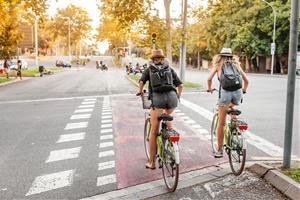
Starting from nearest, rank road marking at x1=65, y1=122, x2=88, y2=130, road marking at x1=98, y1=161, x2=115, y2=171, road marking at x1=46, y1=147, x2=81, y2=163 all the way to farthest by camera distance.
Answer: road marking at x1=98, y1=161, x2=115, y2=171
road marking at x1=46, y1=147, x2=81, y2=163
road marking at x1=65, y1=122, x2=88, y2=130

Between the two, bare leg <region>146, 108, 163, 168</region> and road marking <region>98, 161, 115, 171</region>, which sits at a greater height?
bare leg <region>146, 108, 163, 168</region>

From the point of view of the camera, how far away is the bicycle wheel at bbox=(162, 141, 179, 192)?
5094 millimetres

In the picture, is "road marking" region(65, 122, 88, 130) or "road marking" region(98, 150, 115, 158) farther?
"road marking" region(65, 122, 88, 130)

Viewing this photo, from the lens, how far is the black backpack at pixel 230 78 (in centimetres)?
612

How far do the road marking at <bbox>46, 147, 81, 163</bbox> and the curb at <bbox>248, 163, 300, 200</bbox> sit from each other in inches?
120

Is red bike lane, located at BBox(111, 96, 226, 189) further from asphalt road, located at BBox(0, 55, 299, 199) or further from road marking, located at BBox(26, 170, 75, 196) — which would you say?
road marking, located at BBox(26, 170, 75, 196)

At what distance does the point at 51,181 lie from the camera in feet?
18.9

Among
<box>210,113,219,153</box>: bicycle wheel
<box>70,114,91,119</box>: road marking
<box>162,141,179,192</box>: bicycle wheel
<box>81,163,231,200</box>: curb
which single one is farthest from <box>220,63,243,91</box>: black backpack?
<box>70,114,91,119</box>: road marking

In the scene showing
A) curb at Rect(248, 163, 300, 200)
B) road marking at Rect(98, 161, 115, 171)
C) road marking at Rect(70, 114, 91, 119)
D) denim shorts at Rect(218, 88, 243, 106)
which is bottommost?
road marking at Rect(70, 114, 91, 119)

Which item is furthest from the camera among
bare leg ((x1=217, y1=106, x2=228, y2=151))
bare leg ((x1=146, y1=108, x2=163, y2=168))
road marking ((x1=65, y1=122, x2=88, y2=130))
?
road marking ((x1=65, y1=122, x2=88, y2=130))

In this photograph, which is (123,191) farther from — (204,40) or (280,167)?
(204,40)

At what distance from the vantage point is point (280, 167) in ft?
18.8

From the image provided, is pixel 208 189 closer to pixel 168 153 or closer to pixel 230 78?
pixel 168 153

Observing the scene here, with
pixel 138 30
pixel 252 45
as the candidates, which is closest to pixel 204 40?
pixel 252 45
